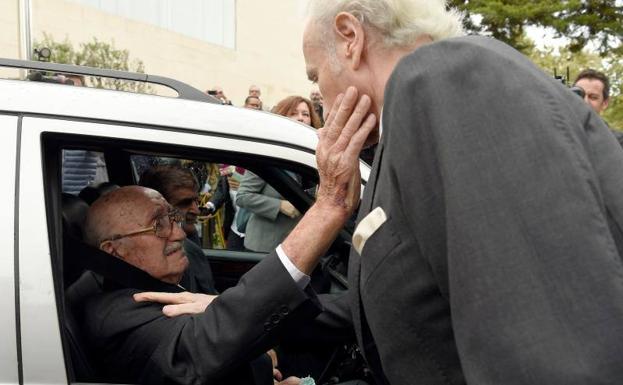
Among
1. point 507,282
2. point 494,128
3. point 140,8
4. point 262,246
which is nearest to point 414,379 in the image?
→ point 507,282

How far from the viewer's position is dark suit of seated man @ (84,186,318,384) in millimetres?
1646

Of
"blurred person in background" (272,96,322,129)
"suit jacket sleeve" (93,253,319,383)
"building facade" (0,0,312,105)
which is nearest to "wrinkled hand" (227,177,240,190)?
"blurred person in background" (272,96,322,129)

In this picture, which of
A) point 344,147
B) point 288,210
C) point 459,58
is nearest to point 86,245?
point 344,147

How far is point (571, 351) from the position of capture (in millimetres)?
774

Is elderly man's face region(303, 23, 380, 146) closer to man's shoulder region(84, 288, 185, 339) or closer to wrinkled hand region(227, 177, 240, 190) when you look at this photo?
man's shoulder region(84, 288, 185, 339)

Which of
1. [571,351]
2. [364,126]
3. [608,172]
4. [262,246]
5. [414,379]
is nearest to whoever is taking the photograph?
[571,351]

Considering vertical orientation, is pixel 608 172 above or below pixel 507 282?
above

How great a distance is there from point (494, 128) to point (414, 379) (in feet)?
1.30

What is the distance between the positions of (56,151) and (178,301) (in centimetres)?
52

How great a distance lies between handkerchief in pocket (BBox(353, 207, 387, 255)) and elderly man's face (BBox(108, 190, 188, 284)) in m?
1.38

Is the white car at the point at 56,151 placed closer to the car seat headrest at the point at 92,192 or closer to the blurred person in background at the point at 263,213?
the car seat headrest at the point at 92,192

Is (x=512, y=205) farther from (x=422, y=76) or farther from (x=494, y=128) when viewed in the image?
(x=422, y=76)

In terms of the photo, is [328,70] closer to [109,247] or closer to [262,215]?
[109,247]

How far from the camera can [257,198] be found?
131 inches
